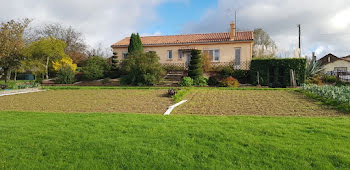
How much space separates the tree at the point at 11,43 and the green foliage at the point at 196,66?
41.9ft

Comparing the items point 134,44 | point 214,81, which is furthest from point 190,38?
point 214,81

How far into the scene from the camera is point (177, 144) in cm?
380

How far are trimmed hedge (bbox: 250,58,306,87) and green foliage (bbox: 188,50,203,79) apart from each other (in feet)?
12.8

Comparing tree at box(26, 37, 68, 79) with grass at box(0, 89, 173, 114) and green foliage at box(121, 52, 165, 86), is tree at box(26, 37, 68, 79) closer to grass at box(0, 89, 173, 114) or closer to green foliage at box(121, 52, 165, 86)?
green foliage at box(121, 52, 165, 86)

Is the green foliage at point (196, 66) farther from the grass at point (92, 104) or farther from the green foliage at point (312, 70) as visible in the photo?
the green foliage at point (312, 70)

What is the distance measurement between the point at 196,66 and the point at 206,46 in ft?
15.7

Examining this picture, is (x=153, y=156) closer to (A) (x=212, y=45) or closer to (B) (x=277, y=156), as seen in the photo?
(B) (x=277, y=156)

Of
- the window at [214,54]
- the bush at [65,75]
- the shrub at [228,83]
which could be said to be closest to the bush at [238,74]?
the shrub at [228,83]

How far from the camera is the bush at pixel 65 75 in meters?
19.2

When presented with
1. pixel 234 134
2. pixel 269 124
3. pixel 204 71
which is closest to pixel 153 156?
pixel 234 134

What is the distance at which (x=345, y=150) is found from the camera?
3.43 m

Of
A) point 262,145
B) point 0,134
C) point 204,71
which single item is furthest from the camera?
point 204,71

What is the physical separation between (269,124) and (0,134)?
5.47 m

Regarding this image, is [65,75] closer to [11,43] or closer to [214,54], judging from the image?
[11,43]
